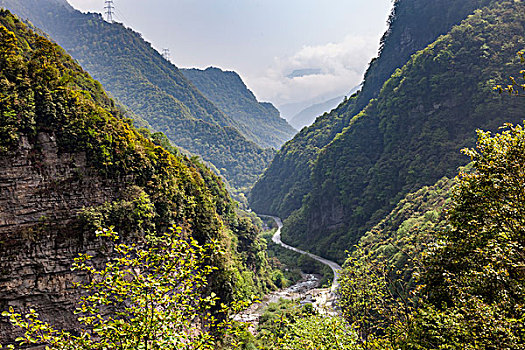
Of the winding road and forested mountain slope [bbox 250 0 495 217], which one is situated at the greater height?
forested mountain slope [bbox 250 0 495 217]

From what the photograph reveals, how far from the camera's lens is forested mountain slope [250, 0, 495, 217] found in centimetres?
7600

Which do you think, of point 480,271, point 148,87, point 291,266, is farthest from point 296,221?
point 148,87

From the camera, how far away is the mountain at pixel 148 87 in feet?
531

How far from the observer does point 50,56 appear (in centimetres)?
2739

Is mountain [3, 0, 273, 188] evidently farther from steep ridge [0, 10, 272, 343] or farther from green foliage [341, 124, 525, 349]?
green foliage [341, 124, 525, 349]

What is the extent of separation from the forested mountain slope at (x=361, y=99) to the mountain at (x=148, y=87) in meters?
46.5

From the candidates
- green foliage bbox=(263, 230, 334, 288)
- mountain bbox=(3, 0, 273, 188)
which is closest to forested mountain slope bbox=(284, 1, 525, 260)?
green foliage bbox=(263, 230, 334, 288)

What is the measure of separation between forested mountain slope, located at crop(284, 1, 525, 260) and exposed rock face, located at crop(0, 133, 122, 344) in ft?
168

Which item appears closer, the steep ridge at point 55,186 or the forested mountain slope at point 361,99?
the steep ridge at point 55,186

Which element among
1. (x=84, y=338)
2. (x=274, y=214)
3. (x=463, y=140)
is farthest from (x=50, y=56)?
(x=274, y=214)

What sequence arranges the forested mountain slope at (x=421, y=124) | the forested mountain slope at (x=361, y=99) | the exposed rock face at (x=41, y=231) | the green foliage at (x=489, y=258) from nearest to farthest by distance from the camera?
the green foliage at (x=489, y=258), the exposed rock face at (x=41, y=231), the forested mountain slope at (x=421, y=124), the forested mountain slope at (x=361, y=99)

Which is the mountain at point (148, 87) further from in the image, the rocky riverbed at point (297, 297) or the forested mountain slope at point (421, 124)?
the rocky riverbed at point (297, 297)

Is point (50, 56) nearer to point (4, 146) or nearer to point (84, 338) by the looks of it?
point (4, 146)

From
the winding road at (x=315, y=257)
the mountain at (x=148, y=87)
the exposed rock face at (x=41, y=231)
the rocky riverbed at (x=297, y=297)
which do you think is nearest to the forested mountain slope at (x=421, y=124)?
the winding road at (x=315, y=257)
